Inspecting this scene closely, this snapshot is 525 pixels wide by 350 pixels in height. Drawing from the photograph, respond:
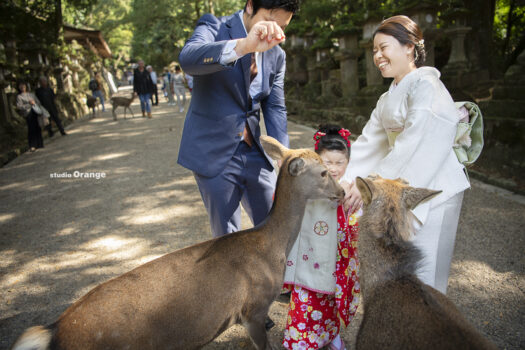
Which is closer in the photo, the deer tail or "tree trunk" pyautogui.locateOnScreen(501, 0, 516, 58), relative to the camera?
the deer tail

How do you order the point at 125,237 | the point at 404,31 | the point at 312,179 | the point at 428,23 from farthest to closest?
the point at 428,23 < the point at 125,237 < the point at 312,179 < the point at 404,31

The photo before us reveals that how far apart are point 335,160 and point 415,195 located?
3.02 feet

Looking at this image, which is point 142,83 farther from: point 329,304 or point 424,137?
point 424,137

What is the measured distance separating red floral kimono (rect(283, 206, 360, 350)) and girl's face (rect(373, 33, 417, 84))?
38.8 inches

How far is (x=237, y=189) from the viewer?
8.91 ft

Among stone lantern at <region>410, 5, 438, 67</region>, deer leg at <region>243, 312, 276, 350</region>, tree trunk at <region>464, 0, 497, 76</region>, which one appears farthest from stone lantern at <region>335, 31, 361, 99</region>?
deer leg at <region>243, 312, 276, 350</region>

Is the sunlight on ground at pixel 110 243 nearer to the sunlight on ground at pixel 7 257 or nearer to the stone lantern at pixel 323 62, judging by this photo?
the sunlight on ground at pixel 7 257

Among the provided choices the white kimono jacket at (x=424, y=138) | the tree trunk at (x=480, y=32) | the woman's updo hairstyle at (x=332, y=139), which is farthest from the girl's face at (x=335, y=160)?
the tree trunk at (x=480, y=32)

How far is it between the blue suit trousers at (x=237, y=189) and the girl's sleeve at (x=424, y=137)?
97 cm

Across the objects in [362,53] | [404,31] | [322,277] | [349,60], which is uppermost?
[362,53]

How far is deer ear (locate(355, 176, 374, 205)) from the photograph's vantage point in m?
1.92

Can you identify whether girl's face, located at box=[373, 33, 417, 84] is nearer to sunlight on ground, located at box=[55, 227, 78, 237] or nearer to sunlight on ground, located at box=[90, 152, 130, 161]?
sunlight on ground, located at box=[55, 227, 78, 237]

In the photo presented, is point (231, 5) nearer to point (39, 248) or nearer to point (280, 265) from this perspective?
point (39, 248)

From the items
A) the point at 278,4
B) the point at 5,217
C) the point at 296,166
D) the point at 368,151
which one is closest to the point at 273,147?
the point at 296,166
